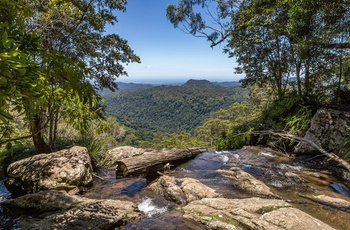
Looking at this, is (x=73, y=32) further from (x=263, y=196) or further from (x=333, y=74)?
(x=333, y=74)

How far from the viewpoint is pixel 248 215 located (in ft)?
12.1

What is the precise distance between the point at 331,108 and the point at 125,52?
9.06 meters

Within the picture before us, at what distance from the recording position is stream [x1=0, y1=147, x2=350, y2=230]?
12.9ft

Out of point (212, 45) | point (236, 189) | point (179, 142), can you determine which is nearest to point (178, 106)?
point (179, 142)

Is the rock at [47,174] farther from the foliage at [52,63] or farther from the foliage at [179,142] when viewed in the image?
the foliage at [179,142]

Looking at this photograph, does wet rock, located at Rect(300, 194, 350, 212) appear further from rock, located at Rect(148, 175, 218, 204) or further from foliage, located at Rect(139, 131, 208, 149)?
foliage, located at Rect(139, 131, 208, 149)

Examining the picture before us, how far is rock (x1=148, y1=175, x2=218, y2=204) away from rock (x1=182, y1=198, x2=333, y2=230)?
438 millimetres

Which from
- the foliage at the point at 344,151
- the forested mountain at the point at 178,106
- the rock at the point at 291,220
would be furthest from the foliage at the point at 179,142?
the forested mountain at the point at 178,106

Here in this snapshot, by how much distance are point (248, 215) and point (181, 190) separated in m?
1.70

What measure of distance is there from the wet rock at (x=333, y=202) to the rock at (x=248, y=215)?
1176mm

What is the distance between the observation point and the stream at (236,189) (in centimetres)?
392

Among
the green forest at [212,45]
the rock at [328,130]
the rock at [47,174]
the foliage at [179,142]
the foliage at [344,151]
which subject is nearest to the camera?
the green forest at [212,45]

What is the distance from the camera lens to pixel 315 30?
781 cm

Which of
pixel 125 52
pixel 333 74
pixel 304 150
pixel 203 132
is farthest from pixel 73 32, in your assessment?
pixel 203 132
